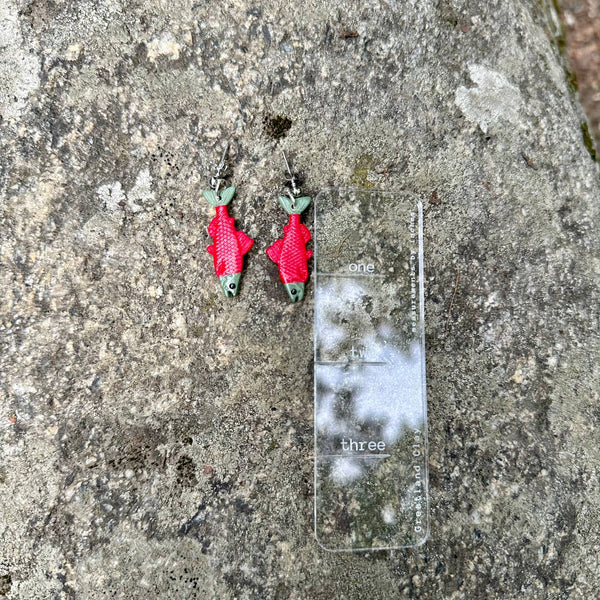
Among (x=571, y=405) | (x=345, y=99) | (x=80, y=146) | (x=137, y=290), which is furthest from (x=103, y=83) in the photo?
(x=571, y=405)

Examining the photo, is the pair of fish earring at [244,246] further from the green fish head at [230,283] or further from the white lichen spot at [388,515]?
the white lichen spot at [388,515]

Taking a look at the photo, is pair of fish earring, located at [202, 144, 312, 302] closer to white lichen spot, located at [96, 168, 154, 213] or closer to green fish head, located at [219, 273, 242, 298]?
green fish head, located at [219, 273, 242, 298]

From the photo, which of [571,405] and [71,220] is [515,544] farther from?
[71,220]

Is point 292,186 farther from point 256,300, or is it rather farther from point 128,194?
point 128,194

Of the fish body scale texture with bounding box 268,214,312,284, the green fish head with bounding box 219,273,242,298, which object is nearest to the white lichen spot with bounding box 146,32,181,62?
the fish body scale texture with bounding box 268,214,312,284

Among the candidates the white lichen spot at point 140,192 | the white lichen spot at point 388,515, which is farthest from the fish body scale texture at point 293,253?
the white lichen spot at point 388,515
